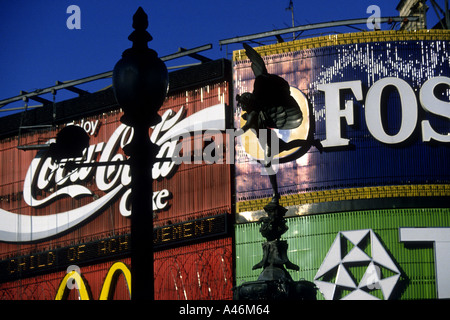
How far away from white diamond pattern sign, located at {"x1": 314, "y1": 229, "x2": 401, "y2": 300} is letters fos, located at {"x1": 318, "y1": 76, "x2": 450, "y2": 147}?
3.88m

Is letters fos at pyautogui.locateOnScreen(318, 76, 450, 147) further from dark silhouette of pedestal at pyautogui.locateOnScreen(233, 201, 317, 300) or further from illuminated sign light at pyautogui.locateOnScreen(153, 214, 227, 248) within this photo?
dark silhouette of pedestal at pyautogui.locateOnScreen(233, 201, 317, 300)

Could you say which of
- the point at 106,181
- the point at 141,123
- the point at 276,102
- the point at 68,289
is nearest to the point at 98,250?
the point at 68,289

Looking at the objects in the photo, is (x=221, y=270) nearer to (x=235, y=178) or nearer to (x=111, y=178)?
(x=235, y=178)

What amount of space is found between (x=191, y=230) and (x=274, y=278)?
3058 cm

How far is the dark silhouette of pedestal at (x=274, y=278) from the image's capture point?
11.2 meters

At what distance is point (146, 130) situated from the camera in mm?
7566

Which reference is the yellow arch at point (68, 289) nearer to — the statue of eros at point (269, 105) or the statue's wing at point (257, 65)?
the statue's wing at point (257, 65)

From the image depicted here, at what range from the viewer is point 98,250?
45.2m

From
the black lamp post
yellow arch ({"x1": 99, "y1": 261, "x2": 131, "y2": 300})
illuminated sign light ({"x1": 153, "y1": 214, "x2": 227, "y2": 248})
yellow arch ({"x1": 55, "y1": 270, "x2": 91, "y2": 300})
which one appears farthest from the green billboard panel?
the black lamp post

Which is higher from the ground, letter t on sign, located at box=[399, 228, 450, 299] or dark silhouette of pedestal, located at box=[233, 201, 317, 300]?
letter t on sign, located at box=[399, 228, 450, 299]

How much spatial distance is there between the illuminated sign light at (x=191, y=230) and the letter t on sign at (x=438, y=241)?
7.62m

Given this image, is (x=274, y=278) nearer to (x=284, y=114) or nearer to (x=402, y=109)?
(x=284, y=114)

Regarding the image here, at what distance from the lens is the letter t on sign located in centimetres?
3741

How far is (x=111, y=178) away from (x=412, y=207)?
554 inches
